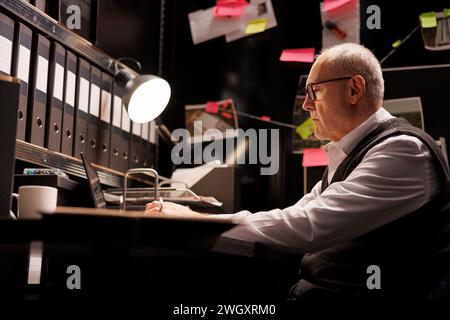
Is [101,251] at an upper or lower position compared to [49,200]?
lower

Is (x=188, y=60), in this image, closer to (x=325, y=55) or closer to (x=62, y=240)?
(x=325, y=55)

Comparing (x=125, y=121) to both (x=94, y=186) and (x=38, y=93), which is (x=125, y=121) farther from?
(x=94, y=186)

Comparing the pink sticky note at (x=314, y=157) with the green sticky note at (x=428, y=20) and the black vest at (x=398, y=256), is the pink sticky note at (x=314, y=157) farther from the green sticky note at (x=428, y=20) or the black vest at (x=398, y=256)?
the black vest at (x=398, y=256)

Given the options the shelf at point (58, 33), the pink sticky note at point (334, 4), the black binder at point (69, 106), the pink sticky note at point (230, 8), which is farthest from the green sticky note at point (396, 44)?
the black binder at point (69, 106)

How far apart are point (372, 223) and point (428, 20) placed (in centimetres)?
160

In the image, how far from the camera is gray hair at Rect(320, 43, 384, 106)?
188 cm

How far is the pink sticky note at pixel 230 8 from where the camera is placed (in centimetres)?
309

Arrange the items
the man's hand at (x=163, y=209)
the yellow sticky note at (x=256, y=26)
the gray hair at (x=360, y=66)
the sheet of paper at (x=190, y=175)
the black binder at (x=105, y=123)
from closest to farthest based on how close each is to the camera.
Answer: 1. the man's hand at (x=163, y=209)
2. the gray hair at (x=360, y=66)
3. the black binder at (x=105, y=123)
4. the sheet of paper at (x=190, y=175)
5. the yellow sticky note at (x=256, y=26)

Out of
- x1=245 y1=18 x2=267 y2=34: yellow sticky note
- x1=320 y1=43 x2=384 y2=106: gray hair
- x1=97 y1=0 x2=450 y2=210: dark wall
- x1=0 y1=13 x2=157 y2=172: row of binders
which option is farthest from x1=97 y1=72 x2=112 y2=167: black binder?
x1=320 y1=43 x2=384 y2=106: gray hair

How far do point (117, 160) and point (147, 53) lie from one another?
0.64 m

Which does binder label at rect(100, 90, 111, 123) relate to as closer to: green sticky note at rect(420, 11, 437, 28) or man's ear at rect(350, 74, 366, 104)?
man's ear at rect(350, 74, 366, 104)

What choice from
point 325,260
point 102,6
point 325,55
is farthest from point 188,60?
point 325,260

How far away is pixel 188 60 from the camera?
10.5 ft

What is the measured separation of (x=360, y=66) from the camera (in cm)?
188
